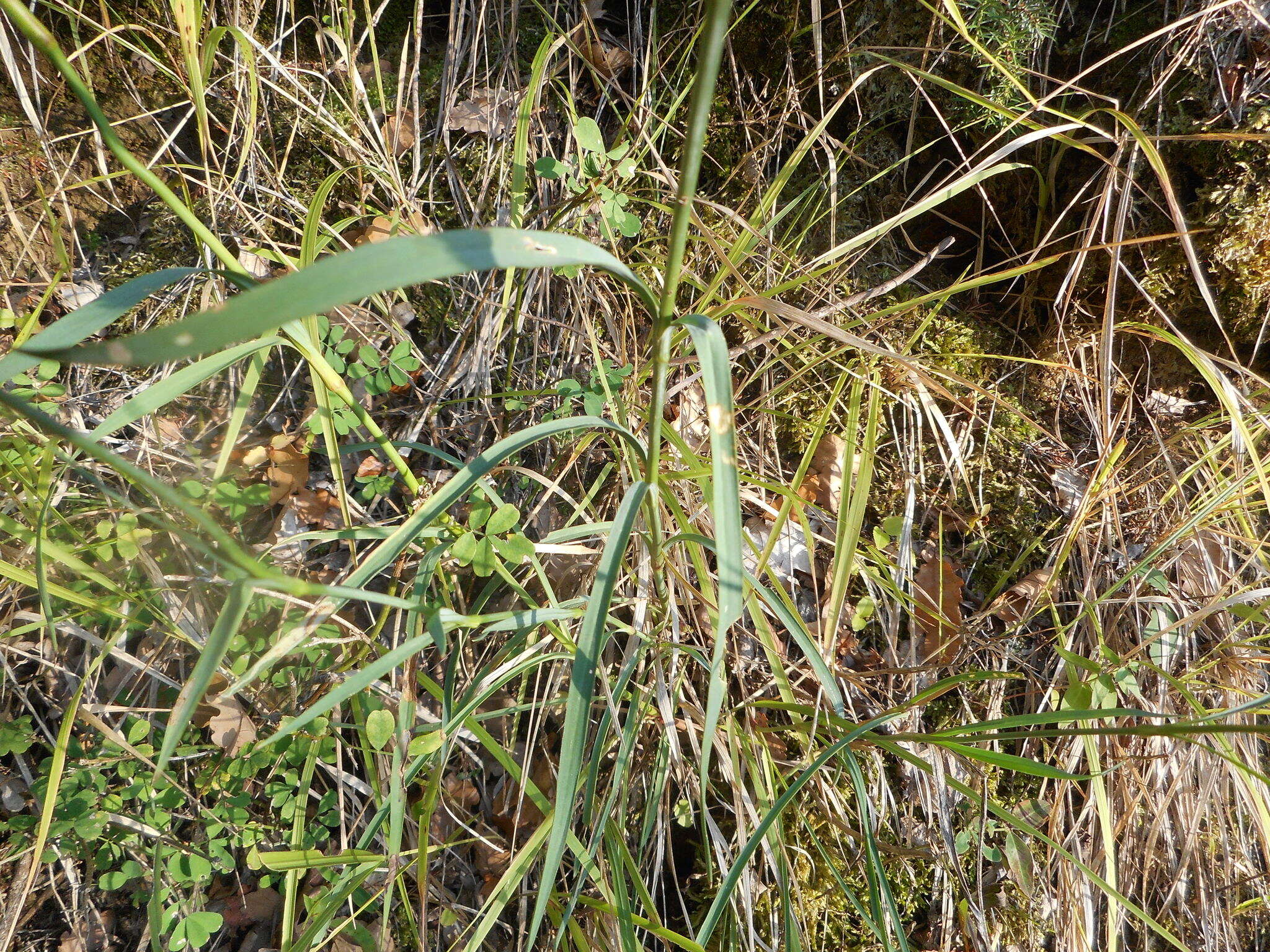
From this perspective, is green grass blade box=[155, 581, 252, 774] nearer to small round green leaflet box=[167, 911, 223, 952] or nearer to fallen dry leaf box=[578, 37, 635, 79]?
small round green leaflet box=[167, 911, 223, 952]

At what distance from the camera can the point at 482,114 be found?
1.46 meters

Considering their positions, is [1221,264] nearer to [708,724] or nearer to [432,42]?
[708,724]

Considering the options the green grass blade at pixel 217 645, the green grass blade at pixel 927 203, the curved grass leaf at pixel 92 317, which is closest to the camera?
the green grass blade at pixel 217 645

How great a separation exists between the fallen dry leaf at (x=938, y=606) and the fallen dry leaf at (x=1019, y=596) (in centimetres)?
7

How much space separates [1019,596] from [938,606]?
0.16 m

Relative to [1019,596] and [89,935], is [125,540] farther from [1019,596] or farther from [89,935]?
[1019,596]

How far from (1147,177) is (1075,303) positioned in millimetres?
249

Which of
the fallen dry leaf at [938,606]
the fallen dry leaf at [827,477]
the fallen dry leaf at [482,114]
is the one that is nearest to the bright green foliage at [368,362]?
the fallen dry leaf at [482,114]

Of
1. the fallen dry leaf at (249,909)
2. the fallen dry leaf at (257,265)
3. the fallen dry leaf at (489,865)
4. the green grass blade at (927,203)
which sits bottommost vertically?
the fallen dry leaf at (249,909)

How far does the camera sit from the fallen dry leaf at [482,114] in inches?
56.3

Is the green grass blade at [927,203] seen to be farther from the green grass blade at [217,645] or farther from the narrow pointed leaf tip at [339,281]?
the green grass blade at [217,645]

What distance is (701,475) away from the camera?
1035 mm

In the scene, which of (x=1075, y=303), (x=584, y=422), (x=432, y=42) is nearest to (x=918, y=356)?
(x=1075, y=303)

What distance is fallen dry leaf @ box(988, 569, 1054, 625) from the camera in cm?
135
